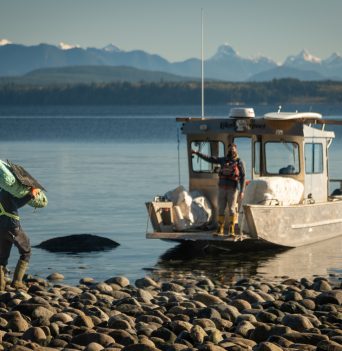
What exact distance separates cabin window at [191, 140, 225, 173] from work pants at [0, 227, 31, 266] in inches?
244

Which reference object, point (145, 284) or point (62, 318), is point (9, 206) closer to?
point (145, 284)

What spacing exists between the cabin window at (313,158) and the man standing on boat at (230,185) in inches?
83.1

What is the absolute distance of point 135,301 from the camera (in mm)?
13422

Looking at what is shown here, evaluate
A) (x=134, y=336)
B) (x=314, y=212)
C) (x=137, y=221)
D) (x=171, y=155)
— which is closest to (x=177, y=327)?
(x=134, y=336)

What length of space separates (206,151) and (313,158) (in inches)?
76.3

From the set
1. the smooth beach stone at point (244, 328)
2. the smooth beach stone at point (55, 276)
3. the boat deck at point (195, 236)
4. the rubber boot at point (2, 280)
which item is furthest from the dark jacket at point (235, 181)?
the smooth beach stone at point (244, 328)

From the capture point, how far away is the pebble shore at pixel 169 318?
36.2 feet

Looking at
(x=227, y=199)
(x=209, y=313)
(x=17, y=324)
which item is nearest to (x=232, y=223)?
(x=227, y=199)

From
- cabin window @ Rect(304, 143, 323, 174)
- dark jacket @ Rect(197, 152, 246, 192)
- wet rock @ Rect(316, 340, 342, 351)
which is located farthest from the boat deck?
wet rock @ Rect(316, 340, 342, 351)

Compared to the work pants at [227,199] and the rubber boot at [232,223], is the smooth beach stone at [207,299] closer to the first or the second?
the rubber boot at [232,223]

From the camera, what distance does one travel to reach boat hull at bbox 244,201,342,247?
746 inches

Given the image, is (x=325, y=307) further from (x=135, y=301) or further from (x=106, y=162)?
(x=106, y=162)

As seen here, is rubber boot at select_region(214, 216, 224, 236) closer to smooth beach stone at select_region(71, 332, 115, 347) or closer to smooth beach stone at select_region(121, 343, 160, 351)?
smooth beach stone at select_region(71, 332, 115, 347)

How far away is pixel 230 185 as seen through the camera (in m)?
18.9
